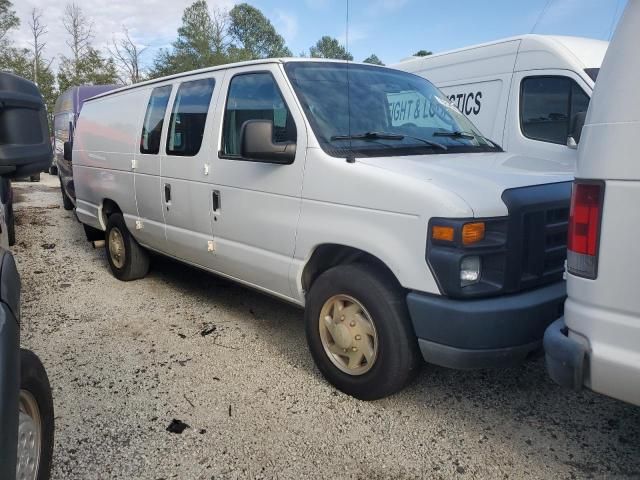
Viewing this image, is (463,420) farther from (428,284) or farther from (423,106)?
(423,106)

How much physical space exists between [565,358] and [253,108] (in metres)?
2.61

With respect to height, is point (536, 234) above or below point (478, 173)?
below

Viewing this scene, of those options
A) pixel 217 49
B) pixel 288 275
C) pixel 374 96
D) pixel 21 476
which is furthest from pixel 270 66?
pixel 217 49

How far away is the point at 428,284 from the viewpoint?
2.63 metres

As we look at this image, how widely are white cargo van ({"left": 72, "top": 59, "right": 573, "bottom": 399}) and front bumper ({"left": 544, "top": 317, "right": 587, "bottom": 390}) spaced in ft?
1.30

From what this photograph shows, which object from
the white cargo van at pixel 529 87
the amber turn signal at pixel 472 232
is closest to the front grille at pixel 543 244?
the amber turn signal at pixel 472 232

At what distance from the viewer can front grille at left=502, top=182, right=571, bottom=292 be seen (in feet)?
8.53

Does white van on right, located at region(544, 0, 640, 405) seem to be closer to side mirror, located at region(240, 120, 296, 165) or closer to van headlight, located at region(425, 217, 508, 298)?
van headlight, located at region(425, 217, 508, 298)

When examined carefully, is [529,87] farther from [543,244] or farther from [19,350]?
[19,350]

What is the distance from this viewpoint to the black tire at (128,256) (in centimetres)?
549

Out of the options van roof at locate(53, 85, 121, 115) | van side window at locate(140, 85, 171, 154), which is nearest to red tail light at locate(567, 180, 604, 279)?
van side window at locate(140, 85, 171, 154)

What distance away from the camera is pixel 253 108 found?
375 centimetres

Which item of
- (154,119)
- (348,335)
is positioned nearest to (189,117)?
(154,119)

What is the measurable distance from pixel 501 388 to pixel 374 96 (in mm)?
2085
